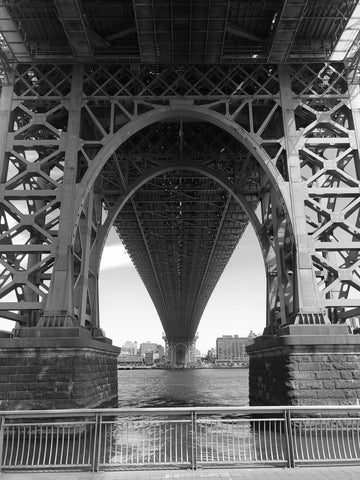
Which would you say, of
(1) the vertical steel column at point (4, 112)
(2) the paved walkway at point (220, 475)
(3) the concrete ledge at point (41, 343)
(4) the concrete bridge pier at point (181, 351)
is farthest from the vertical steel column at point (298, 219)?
(4) the concrete bridge pier at point (181, 351)

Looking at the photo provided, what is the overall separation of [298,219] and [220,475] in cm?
1270

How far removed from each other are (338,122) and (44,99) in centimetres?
1379

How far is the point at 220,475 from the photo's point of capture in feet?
23.9

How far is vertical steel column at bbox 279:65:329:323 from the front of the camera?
17.0 metres

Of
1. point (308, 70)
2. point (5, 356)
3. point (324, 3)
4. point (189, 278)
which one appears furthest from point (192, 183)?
point (189, 278)

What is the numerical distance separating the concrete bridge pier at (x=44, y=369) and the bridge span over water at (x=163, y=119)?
5 centimetres

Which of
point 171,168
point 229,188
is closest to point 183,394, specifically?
point 229,188

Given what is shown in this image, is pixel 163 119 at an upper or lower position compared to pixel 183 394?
upper

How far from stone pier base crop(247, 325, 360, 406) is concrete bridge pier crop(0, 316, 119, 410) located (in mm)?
7335

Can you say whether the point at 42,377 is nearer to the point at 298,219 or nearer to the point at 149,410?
the point at 149,410

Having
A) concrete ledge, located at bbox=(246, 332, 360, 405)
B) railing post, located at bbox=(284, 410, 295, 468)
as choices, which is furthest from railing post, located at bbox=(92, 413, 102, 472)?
concrete ledge, located at bbox=(246, 332, 360, 405)

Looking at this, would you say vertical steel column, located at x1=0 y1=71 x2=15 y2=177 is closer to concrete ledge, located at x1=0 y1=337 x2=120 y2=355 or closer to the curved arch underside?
the curved arch underside

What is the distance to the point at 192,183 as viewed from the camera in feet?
116

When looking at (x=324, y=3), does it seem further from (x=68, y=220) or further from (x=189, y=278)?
(x=189, y=278)
